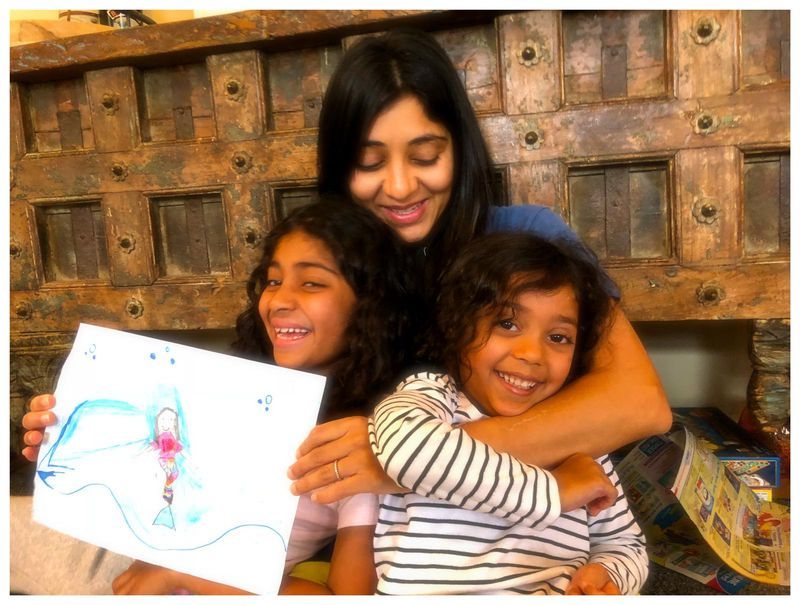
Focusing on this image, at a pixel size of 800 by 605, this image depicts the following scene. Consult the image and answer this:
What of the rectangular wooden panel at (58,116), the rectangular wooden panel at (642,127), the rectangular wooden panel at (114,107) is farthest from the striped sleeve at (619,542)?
the rectangular wooden panel at (58,116)

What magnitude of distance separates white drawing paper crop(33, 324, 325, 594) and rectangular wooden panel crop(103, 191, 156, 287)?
0.57 meters

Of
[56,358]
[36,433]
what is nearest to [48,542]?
[36,433]

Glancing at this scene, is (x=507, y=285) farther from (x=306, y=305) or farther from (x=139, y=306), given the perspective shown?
(x=139, y=306)

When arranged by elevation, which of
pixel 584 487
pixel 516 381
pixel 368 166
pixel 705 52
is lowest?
pixel 584 487

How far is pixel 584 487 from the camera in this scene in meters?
0.65

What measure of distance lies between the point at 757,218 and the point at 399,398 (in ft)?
2.79

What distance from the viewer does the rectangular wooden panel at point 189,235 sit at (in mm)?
1274

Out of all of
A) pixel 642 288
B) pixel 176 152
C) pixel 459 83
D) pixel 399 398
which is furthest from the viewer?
pixel 176 152

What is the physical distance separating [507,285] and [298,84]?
0.74m

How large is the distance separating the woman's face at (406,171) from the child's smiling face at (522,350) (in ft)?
1.02

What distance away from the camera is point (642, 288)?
43.1 inches

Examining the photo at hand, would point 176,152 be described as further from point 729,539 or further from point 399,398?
point 729,539

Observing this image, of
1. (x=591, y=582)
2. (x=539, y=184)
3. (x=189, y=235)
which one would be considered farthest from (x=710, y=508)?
(x=189, y=235)

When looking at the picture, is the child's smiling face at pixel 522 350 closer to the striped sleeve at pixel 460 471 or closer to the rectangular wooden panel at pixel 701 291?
the striped sleeve at pixel 460 471
